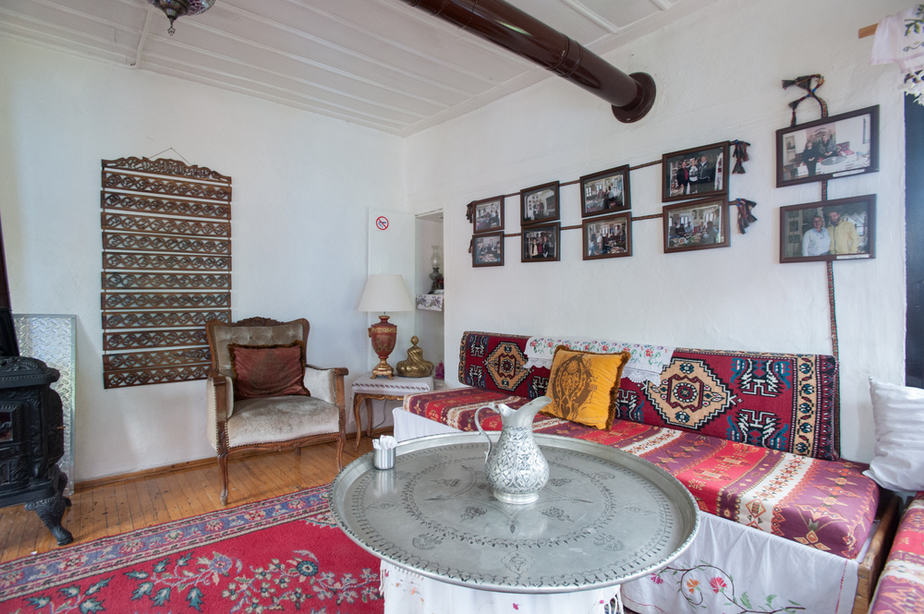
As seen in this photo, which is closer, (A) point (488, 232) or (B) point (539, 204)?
(B) point (539, 204)

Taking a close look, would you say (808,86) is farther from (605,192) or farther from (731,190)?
(605,192)

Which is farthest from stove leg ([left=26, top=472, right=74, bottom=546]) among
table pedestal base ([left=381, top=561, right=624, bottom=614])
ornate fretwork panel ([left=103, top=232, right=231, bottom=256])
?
table pedestal base ([left=381, top=561, right=624, bottom=614])

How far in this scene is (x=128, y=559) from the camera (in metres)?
2.20

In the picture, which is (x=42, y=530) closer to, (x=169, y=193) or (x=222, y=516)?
(x=222, y=516)

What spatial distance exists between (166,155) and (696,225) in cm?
351

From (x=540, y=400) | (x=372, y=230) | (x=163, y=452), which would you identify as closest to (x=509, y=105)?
(x=372, y=230)

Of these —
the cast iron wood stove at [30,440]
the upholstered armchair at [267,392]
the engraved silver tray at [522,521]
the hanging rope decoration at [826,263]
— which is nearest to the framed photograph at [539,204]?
the hanging rope decoration at [826,263]

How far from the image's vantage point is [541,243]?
334cm

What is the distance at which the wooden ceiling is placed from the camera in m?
2.52

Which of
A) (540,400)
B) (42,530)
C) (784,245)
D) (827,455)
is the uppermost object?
(784,245)

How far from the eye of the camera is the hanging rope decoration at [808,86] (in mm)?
2119

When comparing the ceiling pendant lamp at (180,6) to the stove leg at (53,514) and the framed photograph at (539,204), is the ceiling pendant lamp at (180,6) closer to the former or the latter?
the framed photograph at (539,204)

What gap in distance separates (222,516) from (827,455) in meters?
3.00

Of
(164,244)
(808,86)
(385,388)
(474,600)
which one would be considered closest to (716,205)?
(808,86)
